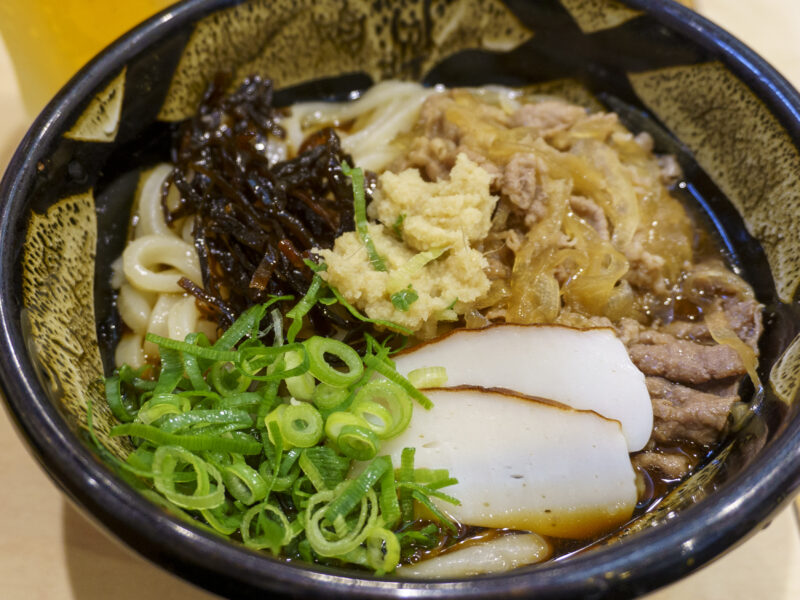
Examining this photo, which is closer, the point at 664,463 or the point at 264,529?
the point at 264,529

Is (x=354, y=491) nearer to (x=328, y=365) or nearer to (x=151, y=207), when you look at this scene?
(x=328, y=365)

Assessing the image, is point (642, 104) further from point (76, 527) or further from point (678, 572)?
point (76, 527)

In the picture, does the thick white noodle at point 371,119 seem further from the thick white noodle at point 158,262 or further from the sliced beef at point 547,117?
the thick white noodle at point 158,262

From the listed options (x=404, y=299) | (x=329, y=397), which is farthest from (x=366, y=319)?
(x=329, y=397)

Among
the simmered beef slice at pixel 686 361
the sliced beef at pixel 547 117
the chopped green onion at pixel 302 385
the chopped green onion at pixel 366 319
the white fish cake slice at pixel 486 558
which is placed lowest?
the white fish cake slice at pixel 486 558

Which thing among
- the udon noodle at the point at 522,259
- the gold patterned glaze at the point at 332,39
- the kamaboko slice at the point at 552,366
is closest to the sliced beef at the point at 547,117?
the udon noodle at the point at 522,259

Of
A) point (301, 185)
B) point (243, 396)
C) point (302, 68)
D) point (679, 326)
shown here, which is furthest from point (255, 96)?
point (679, 326)
